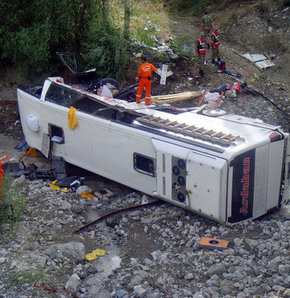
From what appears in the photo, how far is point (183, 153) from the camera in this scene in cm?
765

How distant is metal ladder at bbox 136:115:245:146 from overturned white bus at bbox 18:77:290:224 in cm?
2

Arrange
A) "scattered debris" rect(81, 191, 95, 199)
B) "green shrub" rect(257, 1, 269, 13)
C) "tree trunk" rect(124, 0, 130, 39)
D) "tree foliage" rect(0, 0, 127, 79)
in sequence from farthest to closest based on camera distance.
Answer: "green shrub" rect(257, 1, 269, 13), "tree trunk" rect(124, 0, 130, 39), "tree foliage" rect(0, 0, 127, 79), "scattered debris" rect(81, 191, 95, 199)

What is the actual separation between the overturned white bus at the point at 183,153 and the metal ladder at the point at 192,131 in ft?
0.05

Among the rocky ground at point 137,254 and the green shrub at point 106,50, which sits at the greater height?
the green shrub at point 106,50

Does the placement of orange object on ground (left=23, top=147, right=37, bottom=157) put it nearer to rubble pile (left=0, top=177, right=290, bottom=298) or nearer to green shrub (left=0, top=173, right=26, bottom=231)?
rubble pile (left=0, top=177, right=290, bottom=298)

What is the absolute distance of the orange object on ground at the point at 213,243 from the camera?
7.23 m

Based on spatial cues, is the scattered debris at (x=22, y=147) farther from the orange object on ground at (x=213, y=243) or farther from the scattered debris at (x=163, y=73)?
the orange object on ground at (x=213, y=243)

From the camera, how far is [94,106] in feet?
33.6

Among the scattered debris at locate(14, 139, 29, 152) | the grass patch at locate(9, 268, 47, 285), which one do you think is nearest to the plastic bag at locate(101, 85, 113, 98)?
the scattered debris at locate(14, 139, 29, 152)

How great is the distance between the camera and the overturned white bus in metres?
7.47

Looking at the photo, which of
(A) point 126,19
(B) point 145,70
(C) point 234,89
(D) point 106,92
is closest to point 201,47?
(C) point 234,89

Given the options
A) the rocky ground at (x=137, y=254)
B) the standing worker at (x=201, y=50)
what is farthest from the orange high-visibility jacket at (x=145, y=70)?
the rocky ground at (x=137, y=254)

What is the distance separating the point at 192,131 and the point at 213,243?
179 cm

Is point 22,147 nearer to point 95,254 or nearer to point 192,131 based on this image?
point 95,254
